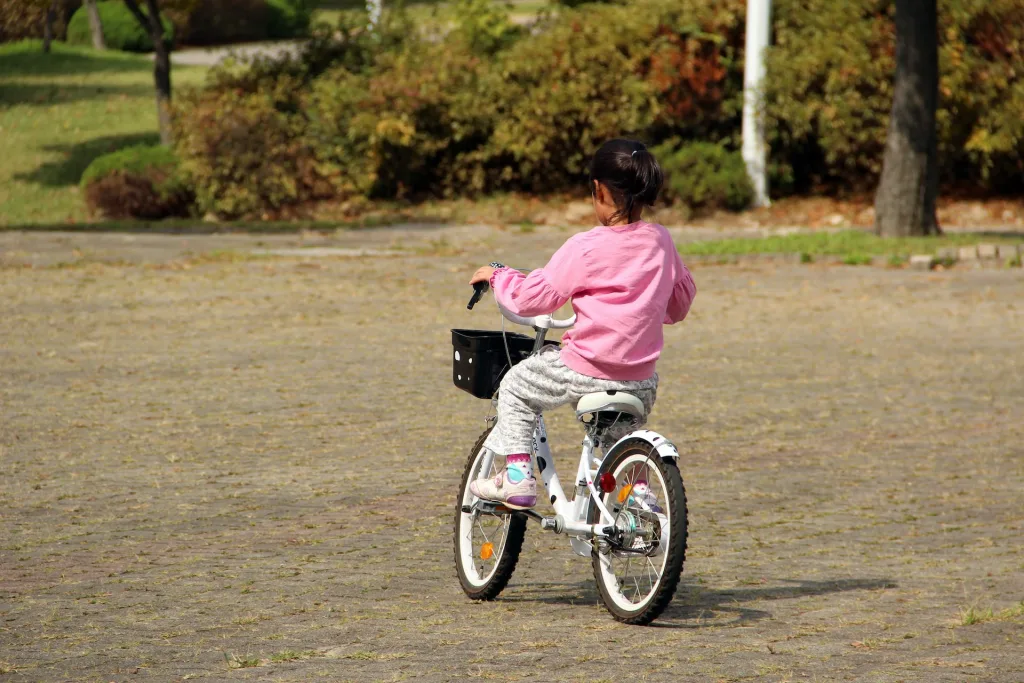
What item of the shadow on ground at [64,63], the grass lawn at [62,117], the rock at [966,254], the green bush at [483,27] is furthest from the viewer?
the shadow on ground at [64,63]

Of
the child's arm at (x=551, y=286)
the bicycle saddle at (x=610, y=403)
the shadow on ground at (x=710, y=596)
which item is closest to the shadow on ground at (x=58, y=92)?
the shadow on ground at (x=710, y=596)

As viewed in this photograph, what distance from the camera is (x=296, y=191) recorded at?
78.4ft

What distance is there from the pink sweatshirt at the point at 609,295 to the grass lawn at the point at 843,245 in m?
12.5

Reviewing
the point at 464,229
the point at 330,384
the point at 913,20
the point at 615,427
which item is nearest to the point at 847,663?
the point at 615,427

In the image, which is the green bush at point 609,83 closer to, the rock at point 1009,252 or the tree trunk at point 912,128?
the tree trunk at point 912,128

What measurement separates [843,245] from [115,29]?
97.6ft

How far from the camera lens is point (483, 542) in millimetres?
5465

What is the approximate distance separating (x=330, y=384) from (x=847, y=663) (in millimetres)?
5857

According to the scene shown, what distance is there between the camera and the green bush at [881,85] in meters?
22.1

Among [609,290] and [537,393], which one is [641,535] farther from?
[609,290]

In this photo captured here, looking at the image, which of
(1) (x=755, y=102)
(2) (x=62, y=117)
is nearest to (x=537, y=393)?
(1) (x=755, y=102)

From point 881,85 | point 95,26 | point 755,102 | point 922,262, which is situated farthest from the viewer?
point 95,26

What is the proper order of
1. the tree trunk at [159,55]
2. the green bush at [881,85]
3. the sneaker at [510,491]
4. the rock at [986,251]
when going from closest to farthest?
the sneaker at [510,491] → the rock at [986,251] → the green bush at [881,85] → the tree trunk at [159,55]

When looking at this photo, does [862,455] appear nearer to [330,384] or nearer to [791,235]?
[330,384]
